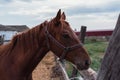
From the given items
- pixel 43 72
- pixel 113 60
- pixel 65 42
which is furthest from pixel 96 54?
pixel 113 60

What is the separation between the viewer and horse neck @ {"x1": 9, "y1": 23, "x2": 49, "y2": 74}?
186 inches

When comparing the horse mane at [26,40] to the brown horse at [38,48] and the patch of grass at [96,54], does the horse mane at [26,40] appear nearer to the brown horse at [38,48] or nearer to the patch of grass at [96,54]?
the brown horse at [38,48]

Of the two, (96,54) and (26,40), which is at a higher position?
(26,40)

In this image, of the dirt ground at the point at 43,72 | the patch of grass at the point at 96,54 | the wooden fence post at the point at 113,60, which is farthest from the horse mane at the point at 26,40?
the dirt ground at the point at 43,72

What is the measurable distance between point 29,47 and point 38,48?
0.13 metres

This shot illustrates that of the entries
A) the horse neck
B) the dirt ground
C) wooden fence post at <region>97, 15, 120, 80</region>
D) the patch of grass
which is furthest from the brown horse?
the dirt ground

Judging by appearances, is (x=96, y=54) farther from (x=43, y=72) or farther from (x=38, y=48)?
(x=38, y=48)

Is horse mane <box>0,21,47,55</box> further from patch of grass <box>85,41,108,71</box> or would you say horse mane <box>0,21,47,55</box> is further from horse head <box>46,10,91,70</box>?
patch of grass <box>85,41,108,71</box>

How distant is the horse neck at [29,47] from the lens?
186 inches

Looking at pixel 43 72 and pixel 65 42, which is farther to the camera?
pixel 43 72

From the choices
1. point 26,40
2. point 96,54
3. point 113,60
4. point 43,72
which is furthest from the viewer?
point 96,54

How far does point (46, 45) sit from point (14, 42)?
1.48 ft

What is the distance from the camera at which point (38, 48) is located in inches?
189

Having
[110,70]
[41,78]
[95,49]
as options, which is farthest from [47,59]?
[110,70]
